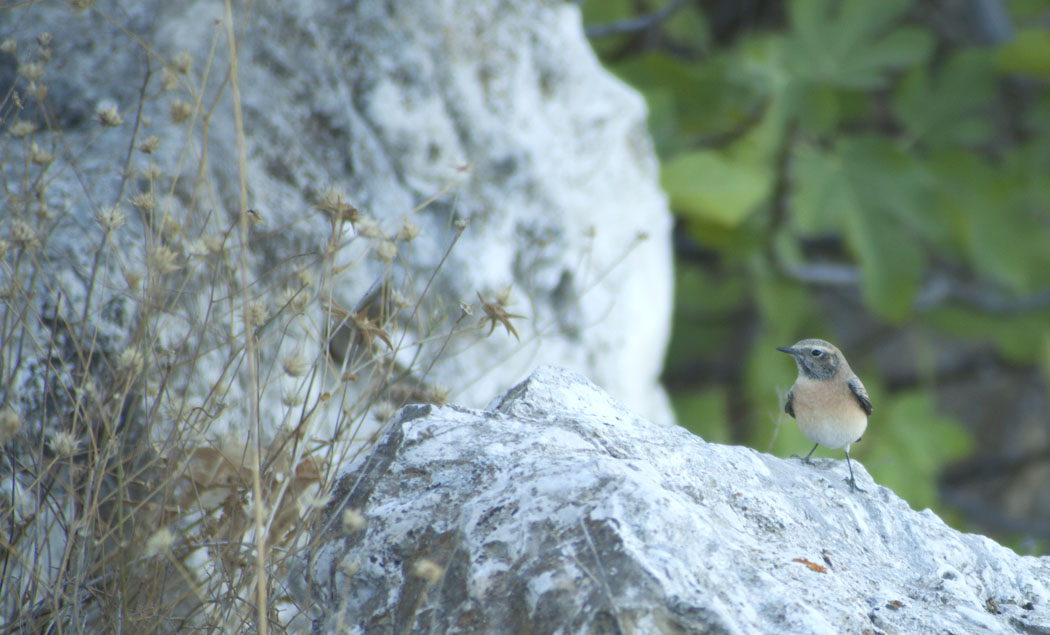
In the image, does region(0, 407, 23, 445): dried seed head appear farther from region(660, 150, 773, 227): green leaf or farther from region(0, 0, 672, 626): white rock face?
region(660, 150, 773, 227): green leaf

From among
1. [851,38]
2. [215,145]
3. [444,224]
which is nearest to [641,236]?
[444,224]

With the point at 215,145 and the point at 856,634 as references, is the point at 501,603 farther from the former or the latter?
the point at 215,145

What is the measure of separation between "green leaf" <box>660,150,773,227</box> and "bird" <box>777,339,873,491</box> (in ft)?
6.96

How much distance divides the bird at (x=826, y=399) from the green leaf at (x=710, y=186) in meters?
2.12

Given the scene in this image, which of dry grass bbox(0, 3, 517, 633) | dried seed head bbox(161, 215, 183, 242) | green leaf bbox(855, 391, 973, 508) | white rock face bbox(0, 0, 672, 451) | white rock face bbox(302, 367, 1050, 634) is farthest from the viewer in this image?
green leaf bbox(855, 391, 973, 508)

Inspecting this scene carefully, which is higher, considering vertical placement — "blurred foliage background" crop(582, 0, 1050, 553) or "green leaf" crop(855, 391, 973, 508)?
"blurred foliage background" crop(582, 0, 1050, 553)

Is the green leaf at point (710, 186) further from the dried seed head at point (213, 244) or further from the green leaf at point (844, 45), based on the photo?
the dried seed head at point (213, 244)

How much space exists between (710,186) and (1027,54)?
2143 mm

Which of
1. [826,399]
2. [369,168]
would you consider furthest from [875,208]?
[369,168]

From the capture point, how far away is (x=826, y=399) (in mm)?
2826

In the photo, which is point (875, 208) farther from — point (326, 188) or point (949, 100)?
point (326, 188)

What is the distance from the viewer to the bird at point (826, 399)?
2.81 metres

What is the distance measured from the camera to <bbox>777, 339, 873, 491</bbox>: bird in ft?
9.21

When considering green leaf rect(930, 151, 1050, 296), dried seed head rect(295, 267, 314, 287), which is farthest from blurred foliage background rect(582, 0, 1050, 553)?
dried seed head rect(295, 267, 314, 287)
